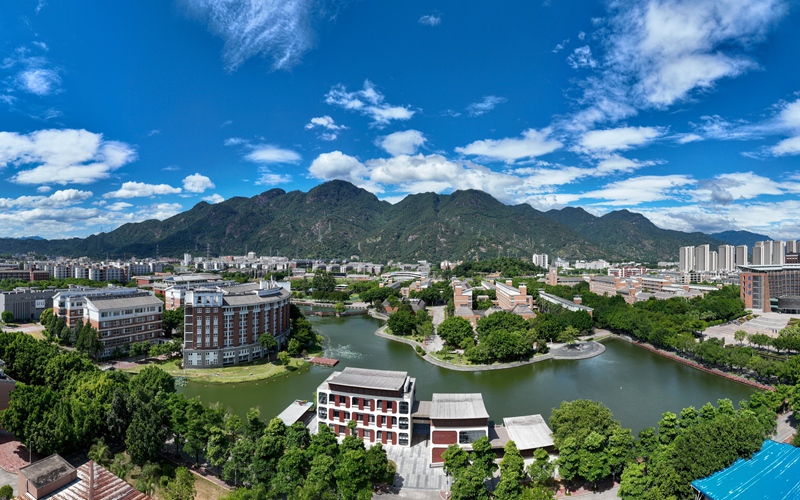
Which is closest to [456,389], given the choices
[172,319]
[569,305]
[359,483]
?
[359,483]

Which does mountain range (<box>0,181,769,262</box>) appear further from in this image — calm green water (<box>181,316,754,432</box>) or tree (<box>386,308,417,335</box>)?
calm green water (<box>181,316,754,432</box>)

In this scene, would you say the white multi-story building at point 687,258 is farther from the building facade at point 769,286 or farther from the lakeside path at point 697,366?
the lakeside path at point 697,366

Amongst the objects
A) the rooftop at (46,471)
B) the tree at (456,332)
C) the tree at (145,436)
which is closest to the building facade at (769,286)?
the tree at (456,332)

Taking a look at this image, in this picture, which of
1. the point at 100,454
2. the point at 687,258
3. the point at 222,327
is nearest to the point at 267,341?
the point at 222,327

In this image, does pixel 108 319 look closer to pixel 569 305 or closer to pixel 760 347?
pixel 569 305

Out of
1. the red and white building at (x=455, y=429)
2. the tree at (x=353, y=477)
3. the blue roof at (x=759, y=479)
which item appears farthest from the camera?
the red and white building at (x=455, y=429)

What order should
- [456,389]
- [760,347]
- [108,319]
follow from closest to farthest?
[456,389], [108,319], [760,347]
